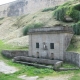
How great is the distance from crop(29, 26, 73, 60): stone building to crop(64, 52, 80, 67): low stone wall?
56cm

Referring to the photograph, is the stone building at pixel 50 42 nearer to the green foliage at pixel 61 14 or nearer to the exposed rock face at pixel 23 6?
the green foliage at pixel 61 14

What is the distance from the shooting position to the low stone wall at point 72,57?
67.1 ft

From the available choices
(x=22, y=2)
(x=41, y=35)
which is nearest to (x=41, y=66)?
(x=41, y=35)

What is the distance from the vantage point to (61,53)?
2333cm

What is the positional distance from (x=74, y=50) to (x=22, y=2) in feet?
188

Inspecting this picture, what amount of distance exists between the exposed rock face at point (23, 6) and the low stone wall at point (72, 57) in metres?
42.3

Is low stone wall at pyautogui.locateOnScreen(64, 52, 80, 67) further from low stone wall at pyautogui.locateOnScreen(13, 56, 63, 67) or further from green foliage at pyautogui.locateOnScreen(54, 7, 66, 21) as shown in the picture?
green foliage at pyautogui.locateOnScreen(54, 7, 66, 21)

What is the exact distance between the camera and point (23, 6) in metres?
76.1

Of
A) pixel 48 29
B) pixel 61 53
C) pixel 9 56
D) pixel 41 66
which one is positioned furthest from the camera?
pixel 9 56

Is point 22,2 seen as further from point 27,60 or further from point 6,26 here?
point 27,60

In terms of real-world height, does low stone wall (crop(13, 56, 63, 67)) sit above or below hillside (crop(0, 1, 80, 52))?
below

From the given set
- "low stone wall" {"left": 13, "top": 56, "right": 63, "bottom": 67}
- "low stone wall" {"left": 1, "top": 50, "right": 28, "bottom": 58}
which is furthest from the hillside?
"low stone wall" {"left": 1, "top": 50, "right": 28, "bottom": 58}

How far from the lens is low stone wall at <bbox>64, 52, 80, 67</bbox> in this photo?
67.1ft

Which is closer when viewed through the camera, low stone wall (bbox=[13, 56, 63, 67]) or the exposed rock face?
low stone wall (bbox=[13, 56, 63, 67])
